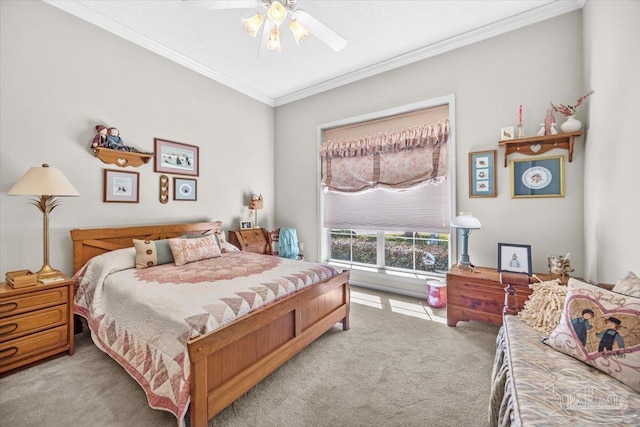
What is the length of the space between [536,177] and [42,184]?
4454mm

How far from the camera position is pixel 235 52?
3.26 m

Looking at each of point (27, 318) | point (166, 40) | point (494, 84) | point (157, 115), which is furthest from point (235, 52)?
point (27, 318)

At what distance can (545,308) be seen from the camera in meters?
1.55

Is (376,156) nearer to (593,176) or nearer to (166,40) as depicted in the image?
(593,176)

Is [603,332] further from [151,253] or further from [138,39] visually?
[138,39]

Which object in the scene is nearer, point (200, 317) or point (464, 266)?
point (200, 317)

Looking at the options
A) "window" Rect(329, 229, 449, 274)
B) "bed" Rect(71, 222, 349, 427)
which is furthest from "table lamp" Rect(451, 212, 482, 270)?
"bed" Rect(71, 222, 349, 427)

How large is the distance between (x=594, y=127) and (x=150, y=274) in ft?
13.0

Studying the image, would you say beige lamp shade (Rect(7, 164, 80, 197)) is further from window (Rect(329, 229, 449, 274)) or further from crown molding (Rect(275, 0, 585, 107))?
crown molding (Rect(275, 0, 585, 107))

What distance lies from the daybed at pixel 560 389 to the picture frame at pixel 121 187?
362 centimetres

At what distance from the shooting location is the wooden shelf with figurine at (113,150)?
2.66m

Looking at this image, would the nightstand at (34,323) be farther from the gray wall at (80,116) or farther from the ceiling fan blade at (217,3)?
the ceiling fan blade at (217,3)

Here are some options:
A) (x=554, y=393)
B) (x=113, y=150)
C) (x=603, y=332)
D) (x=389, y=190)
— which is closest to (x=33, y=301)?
(x=113, y=150)

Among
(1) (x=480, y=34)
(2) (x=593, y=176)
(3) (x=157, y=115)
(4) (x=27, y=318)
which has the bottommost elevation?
(4) (x=27, y=318)
